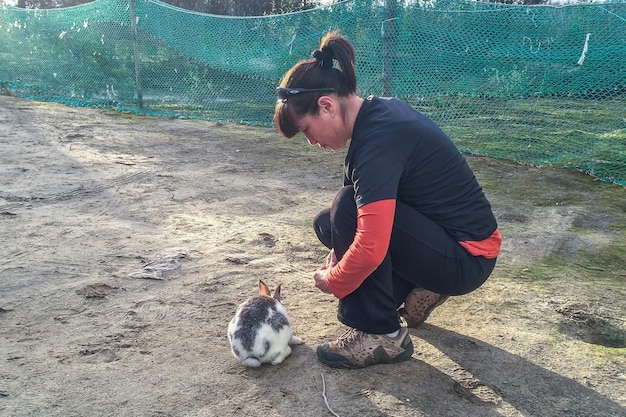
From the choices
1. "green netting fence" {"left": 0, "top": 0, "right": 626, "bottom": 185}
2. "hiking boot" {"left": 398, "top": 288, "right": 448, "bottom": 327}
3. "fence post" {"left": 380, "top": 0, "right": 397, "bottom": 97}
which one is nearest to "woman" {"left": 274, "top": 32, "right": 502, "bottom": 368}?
"hiking boot" {"left": 398, "top": 288, "right": 448, "bottom": 327}

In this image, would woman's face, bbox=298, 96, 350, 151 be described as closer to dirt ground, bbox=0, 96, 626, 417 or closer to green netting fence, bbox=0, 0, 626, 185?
dirt ground, bbox=0, 96, 626, 417

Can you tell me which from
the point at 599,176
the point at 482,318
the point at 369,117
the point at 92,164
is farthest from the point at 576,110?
the point at 92,164

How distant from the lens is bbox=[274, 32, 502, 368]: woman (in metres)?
2.05

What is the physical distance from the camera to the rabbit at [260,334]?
2312 millimetres

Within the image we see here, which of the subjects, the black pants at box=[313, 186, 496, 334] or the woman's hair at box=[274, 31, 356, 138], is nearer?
the woman's hair at box=[274, 31, 356, 138]

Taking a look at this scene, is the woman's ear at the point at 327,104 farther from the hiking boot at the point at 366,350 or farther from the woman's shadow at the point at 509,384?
the woman's shadow at the point at 509,384

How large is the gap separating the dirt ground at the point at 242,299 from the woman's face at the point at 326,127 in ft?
3.29

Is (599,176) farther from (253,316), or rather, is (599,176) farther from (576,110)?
(253,316)

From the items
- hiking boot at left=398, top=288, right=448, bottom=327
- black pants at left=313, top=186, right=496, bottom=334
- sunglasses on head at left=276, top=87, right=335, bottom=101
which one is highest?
sunglasses on head at left=276, top=87, right=335, bottom=101

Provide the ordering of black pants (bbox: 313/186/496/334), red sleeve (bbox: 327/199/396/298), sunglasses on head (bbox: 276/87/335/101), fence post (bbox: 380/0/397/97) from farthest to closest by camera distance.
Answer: fence post (bbox: 380/0/397/97)
black pants (bbox: 313/186/496/334)
sunglasses on head (bbox: 276/87/335/101)
red sleeve (bbox: 327/199/396/298)

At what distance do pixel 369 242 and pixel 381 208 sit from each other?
0.14 metres

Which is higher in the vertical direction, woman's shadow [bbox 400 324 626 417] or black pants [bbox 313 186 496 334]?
black pants [bbox 313 186 496 334]

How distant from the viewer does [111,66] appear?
9773 mm

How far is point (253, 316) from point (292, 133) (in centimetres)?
83
